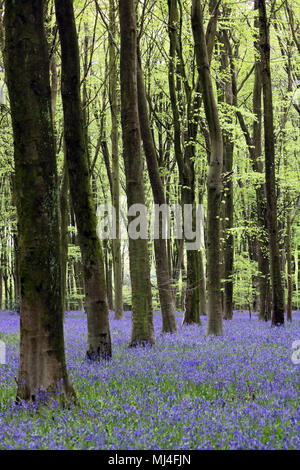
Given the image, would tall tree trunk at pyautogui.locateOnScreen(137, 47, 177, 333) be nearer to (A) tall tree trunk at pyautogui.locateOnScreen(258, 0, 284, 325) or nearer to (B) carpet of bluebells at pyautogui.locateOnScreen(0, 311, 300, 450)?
(A) tall tree trunk at pyautogui.locateOnScreen(258, 0, 284, 325)

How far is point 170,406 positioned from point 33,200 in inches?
110

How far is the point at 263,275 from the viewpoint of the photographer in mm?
18438

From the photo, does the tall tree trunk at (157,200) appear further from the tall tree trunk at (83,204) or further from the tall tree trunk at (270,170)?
the tall tree trunk at (83,204)

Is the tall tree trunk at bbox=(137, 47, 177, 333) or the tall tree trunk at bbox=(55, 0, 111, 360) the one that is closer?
the tall tree trunk at bbox=(55, 0, 111, 360)

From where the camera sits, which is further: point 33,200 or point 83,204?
point 83,204

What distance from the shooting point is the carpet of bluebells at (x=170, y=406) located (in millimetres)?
3961

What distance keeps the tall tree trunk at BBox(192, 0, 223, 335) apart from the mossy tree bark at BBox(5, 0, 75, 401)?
660cm

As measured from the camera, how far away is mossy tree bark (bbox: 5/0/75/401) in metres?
5.17

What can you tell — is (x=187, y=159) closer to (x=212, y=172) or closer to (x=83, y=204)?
(x=212, y=172)

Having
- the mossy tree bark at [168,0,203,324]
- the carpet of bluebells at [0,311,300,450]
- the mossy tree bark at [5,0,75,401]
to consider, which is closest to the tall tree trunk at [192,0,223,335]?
the carpet of bluebells at [0,311,300,450]

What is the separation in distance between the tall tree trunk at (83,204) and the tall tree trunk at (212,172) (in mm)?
3773

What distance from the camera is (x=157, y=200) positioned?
1283 centimetres

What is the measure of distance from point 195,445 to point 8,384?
3544 millimetres

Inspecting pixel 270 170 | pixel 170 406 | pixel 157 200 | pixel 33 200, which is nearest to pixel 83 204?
pixel 33 200
